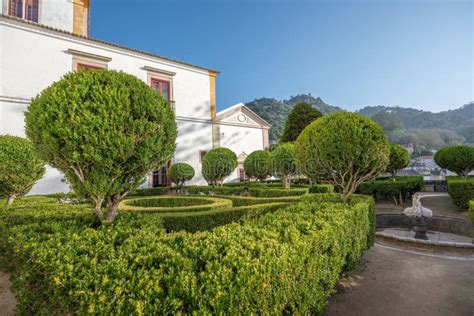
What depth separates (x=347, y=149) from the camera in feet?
20.5

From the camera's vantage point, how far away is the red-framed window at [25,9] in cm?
1407

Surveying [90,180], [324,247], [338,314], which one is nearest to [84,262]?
[90,180]

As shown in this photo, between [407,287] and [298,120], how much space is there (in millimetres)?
24418

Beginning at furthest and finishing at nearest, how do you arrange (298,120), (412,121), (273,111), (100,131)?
(412,121) < (273,111) < (298,120) < (100,131)

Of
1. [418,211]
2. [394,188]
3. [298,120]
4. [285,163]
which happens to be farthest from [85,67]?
[298,120]

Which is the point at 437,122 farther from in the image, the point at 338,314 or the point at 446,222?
the point at 338,314

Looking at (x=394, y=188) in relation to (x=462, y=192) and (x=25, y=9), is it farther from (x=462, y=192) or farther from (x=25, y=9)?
(x=25, y=9)

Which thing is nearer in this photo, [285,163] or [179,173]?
[285,163]

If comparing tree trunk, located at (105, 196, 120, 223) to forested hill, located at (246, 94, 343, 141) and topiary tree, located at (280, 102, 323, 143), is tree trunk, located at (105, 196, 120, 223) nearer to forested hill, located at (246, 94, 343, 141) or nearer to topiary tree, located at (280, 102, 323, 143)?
topiary tree, located at (280, 102, 323, 143)

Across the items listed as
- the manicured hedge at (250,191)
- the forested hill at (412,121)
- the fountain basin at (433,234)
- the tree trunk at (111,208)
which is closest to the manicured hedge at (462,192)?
the fountain basin at (433,234)

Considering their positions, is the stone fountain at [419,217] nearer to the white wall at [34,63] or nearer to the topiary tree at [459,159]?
the topiary tree at [459,159]

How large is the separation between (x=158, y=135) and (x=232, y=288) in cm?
268

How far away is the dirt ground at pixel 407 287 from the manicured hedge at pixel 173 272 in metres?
1.14

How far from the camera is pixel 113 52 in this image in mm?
15195
